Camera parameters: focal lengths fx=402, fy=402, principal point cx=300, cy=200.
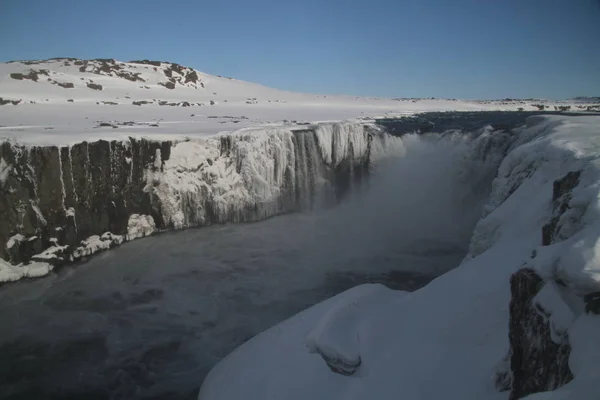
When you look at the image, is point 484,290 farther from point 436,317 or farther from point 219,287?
point 219,287

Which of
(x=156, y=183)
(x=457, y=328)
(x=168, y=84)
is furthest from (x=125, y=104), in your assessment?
(x=457, y=328)

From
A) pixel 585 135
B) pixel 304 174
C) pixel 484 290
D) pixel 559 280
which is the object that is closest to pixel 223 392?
pixel 484 290

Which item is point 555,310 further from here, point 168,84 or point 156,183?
point 168,84

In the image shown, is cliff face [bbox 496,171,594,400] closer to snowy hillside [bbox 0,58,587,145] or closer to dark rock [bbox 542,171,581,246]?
dark rock [bbox 542,171,581,246]

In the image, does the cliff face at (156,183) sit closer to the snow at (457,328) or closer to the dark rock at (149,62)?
the snow at (457,328)

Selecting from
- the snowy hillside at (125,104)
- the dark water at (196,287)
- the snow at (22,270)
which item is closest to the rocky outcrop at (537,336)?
the dark water at (196,287)

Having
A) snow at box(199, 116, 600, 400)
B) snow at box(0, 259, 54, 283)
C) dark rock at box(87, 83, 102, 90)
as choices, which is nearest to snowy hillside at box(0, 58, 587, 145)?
dark rock at box(87, 83, 102, 90)
